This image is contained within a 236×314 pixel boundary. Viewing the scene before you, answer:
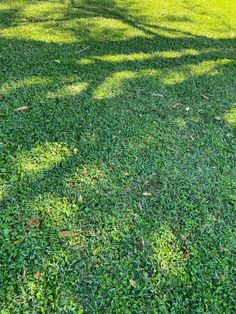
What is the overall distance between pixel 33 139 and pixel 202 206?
56.6 inches

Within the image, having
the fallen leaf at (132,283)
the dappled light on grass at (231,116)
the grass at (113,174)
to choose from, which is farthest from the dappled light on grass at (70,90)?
the fallen leaf at (132,283)

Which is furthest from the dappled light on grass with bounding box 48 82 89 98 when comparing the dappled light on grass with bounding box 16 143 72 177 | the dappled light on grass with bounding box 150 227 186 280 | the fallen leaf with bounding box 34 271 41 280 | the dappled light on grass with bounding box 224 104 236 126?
the fallen leaf with bounding box 34 271 41 280

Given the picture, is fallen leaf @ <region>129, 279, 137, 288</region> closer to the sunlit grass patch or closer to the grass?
the grass

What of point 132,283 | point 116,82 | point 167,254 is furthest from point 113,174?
point 116,82

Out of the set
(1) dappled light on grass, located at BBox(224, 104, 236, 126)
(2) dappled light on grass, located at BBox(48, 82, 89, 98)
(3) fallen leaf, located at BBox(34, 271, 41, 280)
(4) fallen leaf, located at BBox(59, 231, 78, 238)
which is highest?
(2) dappled light on grass, located at BBox(48, 82, 89, 98)

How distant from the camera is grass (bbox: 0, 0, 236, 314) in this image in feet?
6.86

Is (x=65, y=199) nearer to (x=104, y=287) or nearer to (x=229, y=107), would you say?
(x=104, y=287)

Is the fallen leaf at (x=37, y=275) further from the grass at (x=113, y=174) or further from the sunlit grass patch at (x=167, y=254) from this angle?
the sunlit grass patch at (x=167, y=254)

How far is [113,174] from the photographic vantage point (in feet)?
9.14

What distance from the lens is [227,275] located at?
2244 millimetres

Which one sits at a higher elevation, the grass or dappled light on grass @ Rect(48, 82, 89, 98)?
dappled light on grass @ Rect(48, 82, 89, 98)

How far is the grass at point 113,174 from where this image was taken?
6.86 feet

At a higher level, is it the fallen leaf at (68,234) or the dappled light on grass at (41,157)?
the dappled light on grass at (41,157)

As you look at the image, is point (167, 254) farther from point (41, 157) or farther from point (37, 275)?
point (41, 157)
